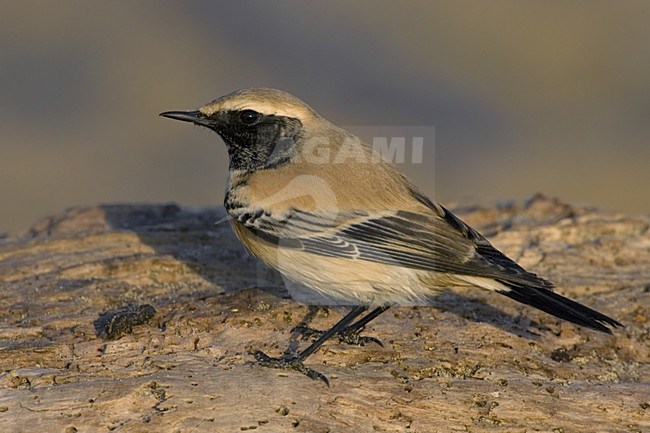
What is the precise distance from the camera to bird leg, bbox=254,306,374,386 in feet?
19.9

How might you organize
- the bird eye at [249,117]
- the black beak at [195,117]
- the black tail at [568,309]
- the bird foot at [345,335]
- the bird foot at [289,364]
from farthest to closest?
the black beak at [195,117] → the bird eye at [249,117] → the bird foot at [345,335] → the black tail at [568,309] → the bird foot at [289,364]

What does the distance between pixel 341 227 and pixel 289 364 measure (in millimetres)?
1118

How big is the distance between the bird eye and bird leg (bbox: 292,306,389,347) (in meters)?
1.70

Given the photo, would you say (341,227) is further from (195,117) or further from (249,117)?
(195,117)

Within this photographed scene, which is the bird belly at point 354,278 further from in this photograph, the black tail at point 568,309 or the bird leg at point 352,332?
the black tail at point 568,309

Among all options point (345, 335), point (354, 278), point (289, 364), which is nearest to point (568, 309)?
point (354, 278)

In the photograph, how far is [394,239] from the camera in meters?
6.50

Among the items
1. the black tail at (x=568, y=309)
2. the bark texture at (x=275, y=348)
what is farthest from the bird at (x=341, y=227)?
the bark texture at (x=275, y=348)

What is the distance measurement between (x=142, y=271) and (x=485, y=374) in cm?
359

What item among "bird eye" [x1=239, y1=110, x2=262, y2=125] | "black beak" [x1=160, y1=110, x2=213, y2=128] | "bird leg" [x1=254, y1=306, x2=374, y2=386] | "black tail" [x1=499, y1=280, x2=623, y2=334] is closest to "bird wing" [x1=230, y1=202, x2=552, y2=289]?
"black tail" [x1=499, y1=280, x2=623, y2=334]

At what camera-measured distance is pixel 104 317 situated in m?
7.08

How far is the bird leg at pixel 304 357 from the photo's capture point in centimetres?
605

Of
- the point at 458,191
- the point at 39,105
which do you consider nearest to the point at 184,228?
the point at 458,191

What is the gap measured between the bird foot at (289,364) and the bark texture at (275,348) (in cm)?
7
